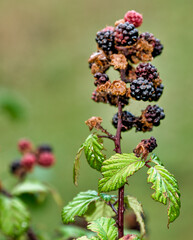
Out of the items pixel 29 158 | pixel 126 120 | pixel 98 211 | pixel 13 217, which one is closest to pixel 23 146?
pixel 29 158

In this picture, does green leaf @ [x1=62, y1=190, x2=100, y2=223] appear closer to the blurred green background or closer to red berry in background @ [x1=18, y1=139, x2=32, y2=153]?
red berry in background @ [x1=18, y1=139, x2=32, y2=153]

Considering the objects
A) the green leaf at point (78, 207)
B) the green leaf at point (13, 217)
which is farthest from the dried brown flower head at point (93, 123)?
the green leaf at point (13, 217)

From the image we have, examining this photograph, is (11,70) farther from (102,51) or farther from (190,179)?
(102,51)

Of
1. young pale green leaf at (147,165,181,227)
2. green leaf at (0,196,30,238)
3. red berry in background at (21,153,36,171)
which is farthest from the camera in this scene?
red berry in background at (21,153,36,171)

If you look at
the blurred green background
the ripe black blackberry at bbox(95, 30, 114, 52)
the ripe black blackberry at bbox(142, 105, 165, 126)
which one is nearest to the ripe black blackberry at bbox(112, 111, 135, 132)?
the ripe black blackberry at bbox(142, 105, 165, 126)

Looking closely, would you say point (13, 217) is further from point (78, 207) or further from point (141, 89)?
point (141, 89)

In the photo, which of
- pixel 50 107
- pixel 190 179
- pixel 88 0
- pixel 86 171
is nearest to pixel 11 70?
pixel 50 107
